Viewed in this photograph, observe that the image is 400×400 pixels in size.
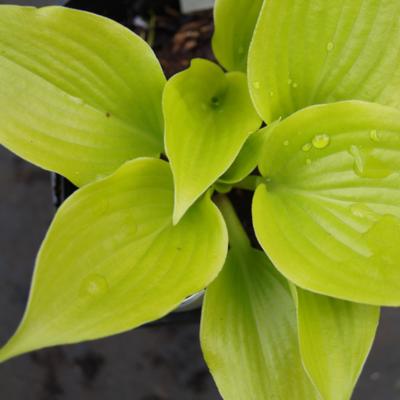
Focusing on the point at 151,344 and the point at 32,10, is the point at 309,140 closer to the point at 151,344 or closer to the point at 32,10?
the point at 32,10

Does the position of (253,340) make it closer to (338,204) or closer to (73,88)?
(338,204)

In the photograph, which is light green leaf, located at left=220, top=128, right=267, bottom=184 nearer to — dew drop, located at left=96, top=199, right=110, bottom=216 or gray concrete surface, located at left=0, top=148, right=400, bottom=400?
dew drop, located at left=96, top=199, right=110, bottom=216

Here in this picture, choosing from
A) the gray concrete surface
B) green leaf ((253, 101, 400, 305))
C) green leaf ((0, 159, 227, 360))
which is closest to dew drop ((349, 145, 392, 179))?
green leaf ((253, 101, 400, 305))

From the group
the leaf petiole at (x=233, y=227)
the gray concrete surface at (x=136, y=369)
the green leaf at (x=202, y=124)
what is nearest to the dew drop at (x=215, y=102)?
the green leaf at (x=202, y=124)

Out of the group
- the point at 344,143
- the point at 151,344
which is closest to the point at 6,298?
the point at 151,344

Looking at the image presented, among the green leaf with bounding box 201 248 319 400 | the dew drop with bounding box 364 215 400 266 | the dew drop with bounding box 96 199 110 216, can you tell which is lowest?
the green leaf with bounding box 201 248 319 400

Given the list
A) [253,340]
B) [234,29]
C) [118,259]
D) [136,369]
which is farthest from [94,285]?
[136,369]
